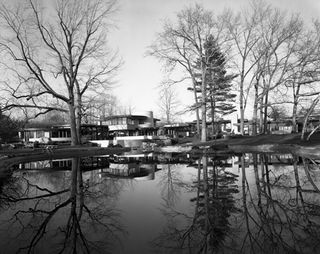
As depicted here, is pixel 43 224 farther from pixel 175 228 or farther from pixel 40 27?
pixel 40 27

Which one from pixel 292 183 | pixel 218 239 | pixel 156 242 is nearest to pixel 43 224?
pixel 156 242

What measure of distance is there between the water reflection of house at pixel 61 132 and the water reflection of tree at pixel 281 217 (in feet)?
168

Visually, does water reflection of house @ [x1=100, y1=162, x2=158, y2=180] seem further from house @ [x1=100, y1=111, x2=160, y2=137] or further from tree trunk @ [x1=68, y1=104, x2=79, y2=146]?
house @ [x1=100, y1=111, x2=160, y2=137]

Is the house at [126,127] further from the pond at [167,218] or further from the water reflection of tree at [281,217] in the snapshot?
the water reflection of tree at [281,217]

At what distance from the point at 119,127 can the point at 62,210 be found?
56.4 metres

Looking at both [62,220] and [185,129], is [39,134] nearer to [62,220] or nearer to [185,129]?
[185,129]

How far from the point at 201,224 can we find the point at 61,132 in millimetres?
59785

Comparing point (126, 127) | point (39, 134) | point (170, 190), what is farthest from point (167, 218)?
point (39, 134)

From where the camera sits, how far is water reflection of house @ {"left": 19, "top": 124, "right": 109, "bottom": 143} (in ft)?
193

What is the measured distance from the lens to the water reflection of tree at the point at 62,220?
493 cm

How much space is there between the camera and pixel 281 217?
5.98 metres

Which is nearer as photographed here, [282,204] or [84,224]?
[84,224]

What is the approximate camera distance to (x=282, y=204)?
278 inches

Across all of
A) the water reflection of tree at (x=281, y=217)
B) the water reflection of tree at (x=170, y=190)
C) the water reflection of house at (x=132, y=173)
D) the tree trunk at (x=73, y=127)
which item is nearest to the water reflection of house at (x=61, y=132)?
A: the tree trunk at (x=73, y=127)
